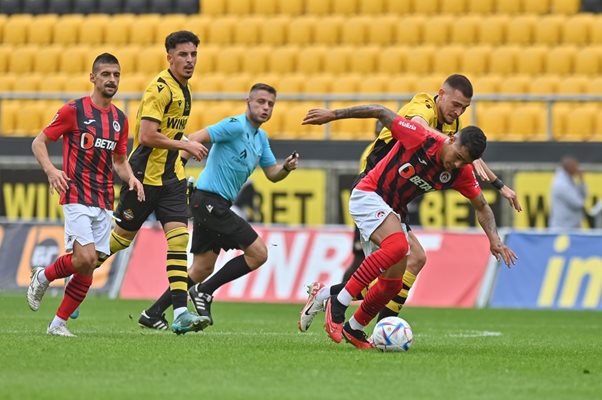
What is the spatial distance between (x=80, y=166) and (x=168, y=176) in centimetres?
107

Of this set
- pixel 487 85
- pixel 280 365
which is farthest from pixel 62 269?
pixel 487 85

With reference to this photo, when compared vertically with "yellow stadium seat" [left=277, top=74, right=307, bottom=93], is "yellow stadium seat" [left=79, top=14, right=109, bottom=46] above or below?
above

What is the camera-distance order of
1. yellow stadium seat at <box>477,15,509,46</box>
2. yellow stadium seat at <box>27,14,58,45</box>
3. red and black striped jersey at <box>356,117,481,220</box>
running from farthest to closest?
yellow stadium seat at <box>27,14,58,45</box> → yellow stadium seat at <box>477,15,509,46</box> → red and black striped jersey at <box>356,117,481,220</box>

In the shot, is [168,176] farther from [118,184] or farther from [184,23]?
[184,23]

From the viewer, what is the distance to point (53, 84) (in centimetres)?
2470

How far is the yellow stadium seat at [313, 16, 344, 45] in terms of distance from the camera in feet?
79.0

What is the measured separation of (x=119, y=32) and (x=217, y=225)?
14340 mm

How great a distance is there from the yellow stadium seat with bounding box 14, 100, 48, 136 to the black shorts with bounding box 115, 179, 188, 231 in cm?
1186

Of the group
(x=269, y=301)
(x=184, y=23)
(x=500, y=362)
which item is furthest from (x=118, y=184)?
(x=500, y=362)

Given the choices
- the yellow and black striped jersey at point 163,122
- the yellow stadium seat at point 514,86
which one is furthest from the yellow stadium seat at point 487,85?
the yellow and black striped jersey at point 163,122

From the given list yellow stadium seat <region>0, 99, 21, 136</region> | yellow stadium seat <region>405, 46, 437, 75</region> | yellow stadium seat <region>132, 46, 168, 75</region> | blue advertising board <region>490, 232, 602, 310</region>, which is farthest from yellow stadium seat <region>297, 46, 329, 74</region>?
blue advertising board <region>490, 232, 602, 310</region>

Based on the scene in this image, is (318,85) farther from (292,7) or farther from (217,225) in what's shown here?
(217,225)

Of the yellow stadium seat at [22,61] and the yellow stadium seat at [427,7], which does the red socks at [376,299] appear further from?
the yellow stadium seat at [22,61]

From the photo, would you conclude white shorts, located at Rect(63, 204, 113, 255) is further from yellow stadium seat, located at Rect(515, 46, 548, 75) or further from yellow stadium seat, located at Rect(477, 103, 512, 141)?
yellow stadium seat, located at Rect(515, 46, 548, 75)
